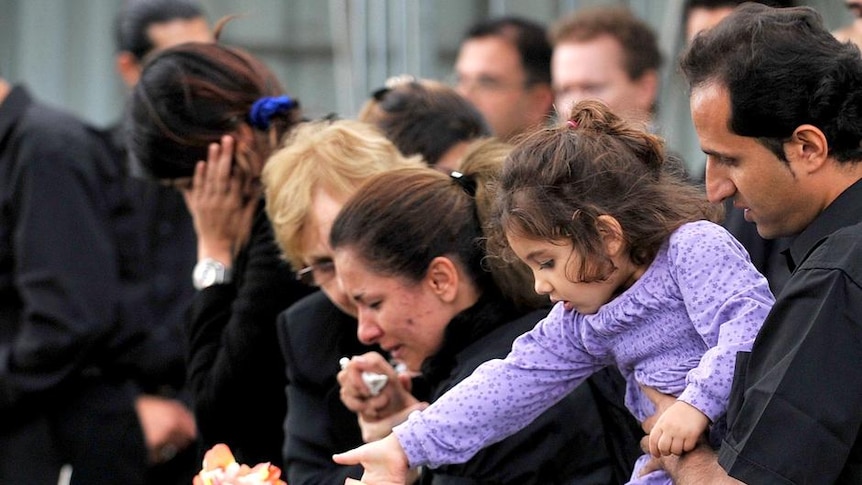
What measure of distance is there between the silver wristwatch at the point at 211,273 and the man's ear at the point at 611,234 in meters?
1.65

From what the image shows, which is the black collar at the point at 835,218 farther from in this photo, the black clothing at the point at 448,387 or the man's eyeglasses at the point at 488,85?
the man's eyeglasses at the point at 488,85

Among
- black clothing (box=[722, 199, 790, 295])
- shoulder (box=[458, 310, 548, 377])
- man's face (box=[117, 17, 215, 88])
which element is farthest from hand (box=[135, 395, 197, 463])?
shoulder (box=[458, 310, 548, 377])

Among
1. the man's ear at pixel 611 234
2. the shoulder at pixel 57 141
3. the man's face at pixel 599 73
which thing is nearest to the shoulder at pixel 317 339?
the man's ear at pixel 611 234

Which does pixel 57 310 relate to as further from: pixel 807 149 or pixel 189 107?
pixel 807 149

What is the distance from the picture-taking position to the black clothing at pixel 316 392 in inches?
130

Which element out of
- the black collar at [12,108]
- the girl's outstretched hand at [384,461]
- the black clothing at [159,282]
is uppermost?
the girl's outstretched hand at [384,461]

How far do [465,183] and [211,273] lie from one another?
109 centimetres

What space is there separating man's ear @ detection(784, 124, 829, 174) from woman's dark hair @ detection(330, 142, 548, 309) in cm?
80

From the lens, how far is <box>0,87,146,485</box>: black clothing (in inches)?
187

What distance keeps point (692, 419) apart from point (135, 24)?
4.14 meters

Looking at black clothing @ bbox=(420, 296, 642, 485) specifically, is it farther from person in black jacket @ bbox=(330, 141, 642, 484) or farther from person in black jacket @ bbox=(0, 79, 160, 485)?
person in black jacket @ bbox=(0, 79, 160, 485)

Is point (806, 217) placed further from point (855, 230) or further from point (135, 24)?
point (135, 24)

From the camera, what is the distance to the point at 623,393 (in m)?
2.95

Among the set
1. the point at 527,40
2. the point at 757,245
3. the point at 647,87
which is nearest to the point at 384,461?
the point at 757,245
